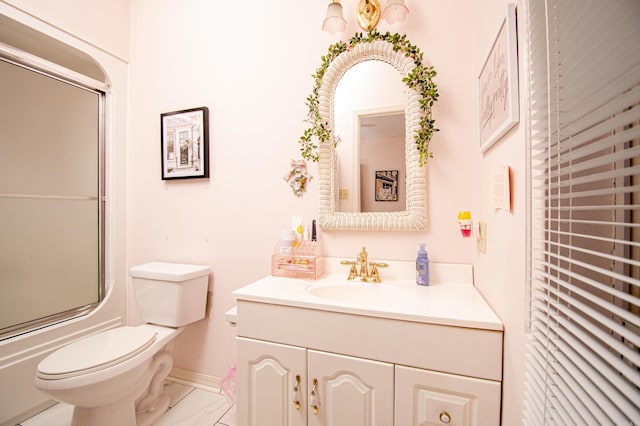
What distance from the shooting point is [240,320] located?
1.10m

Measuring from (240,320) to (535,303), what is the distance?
3.19 feet

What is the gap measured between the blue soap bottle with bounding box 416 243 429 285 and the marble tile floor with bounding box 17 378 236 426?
1.22 meters

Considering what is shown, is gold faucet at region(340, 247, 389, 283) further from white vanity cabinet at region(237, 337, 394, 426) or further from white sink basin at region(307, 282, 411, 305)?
white vanity cabinet at region(237, 337, 394, 426)

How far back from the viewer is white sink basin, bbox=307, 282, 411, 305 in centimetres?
118

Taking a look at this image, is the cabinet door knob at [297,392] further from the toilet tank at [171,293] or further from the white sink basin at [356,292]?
the toilet tank at [171,293]

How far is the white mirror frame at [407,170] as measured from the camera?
1.25 meters

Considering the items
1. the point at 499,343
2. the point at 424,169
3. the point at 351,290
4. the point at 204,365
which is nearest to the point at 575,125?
the point at 499,343

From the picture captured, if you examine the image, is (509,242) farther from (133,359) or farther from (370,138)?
(133,359)

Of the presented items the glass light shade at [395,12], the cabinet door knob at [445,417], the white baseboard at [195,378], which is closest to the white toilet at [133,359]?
the white baseboard at [195,378]

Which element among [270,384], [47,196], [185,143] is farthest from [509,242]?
[47,196]

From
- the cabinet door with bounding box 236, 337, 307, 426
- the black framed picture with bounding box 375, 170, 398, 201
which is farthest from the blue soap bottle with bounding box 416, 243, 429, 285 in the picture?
the cabinet door with bounding box 236, 337, 307, 426

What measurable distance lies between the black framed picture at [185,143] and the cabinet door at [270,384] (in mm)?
1084

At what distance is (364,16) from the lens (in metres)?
1.29

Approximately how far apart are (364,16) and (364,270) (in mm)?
1219
